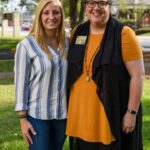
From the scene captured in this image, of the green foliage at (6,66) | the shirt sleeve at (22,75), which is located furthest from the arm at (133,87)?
the green foliage at (6,66)

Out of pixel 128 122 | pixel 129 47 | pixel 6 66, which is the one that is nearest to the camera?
pixel 129 47

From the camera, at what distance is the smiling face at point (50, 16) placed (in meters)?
3.82

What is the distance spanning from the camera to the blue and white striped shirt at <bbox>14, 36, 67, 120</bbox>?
377 centimetres

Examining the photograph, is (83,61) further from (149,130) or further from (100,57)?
(149,130)

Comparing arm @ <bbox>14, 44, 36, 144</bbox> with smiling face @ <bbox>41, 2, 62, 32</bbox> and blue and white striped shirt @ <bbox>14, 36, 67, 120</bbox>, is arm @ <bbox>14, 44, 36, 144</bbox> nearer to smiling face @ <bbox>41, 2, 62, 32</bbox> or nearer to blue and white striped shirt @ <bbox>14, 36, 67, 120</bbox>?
blue and white striped shirt @ <bbox>14, 36, 67, 120</bbox>

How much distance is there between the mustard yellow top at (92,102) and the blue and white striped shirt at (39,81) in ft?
0.49

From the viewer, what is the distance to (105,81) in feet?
11.8

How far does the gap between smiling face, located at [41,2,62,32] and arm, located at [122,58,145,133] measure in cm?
69

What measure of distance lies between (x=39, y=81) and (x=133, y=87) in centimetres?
75

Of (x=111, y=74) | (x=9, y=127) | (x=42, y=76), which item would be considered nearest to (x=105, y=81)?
(x=111, y=74)

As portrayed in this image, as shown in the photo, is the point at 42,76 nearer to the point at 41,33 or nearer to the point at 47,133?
the point at 41,33

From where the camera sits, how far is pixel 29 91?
3.89 metres

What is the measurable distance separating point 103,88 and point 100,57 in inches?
9.2

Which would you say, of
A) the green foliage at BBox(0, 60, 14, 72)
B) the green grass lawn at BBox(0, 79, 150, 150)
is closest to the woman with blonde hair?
the green grass lawn at BBox(0, 79, 150, 150)
